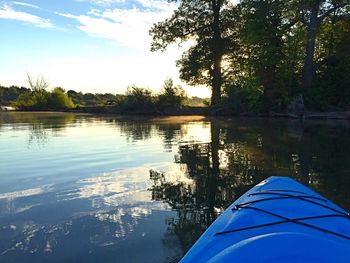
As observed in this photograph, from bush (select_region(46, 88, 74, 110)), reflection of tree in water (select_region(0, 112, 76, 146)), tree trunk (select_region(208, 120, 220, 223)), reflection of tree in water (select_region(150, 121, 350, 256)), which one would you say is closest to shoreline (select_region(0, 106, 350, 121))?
bush (select_region(46, 88, 74, 110))

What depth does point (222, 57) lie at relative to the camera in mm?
31828

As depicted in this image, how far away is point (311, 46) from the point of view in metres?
25.9

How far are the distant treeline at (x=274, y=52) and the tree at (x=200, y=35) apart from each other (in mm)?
77

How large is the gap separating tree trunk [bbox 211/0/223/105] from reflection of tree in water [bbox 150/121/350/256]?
18901 mm

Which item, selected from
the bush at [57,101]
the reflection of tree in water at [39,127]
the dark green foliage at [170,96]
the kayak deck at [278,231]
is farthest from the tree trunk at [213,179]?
the bush at [57,101]

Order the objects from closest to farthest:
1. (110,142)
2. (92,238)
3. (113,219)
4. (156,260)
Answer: (156,260) → (92,238) → (113,219) → (110,142)

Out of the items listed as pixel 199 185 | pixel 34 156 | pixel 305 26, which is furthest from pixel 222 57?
pixel 199 185

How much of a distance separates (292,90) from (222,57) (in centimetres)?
736

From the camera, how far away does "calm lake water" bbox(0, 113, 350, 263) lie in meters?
4.21

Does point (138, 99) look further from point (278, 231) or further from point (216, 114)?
point (278, 231)

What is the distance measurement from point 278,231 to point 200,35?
3000 cm

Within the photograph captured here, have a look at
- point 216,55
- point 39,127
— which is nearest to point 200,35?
point 216,55

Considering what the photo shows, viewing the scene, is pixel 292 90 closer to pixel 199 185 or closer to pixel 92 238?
pixel 199 185

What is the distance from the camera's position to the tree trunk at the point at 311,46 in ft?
82.0
